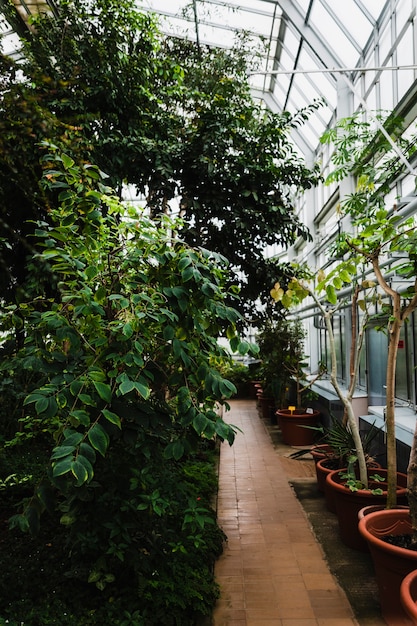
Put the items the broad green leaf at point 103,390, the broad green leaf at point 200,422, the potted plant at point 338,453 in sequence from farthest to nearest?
the potted plant at point 338,453
the broad green leaf at point 200,422
the broad green leaf at point 103,390

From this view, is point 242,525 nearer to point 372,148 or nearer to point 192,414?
point 192,414

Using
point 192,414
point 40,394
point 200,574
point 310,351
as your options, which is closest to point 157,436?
point 192,414

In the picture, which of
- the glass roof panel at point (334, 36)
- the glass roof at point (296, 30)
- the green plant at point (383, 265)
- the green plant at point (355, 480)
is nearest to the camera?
the green plant at point (383, 265)

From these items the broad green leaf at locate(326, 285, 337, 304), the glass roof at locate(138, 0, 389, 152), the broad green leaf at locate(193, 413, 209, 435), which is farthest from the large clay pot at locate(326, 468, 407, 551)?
the glass roof at locate(138, 0, 389, 152)

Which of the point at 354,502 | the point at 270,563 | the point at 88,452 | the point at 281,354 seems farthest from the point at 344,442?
the point at 281,354

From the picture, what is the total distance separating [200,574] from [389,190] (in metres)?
4.45

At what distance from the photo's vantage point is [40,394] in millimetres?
2049

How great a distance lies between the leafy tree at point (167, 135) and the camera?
527 cm

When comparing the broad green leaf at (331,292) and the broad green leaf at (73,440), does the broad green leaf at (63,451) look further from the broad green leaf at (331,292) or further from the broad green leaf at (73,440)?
the broad green leaf at (331,292)

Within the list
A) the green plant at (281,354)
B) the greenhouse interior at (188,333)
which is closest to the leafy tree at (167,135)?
the greenhouse interior at (188,333)

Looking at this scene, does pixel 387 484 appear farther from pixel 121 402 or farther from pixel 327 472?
pixel 121 402

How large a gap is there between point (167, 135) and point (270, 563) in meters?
4.61

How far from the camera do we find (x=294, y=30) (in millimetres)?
8773

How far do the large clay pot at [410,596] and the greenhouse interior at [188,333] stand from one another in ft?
0.04
